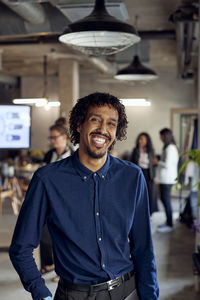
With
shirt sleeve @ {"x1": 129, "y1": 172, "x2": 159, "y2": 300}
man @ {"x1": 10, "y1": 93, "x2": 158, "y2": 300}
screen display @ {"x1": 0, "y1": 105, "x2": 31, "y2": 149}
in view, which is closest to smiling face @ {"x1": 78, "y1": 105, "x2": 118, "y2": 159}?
man @ {"x1": 10, "y1": 93, "x2": 158, "y2": 300}

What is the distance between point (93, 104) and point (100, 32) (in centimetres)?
117

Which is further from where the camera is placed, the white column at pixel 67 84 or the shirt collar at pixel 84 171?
the white column at pixel 67 84

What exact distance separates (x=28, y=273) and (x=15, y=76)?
12978 millimetres

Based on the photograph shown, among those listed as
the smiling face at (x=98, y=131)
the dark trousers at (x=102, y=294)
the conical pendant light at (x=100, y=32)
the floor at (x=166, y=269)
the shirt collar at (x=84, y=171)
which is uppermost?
the conical pendant light at (x=100, y=32)

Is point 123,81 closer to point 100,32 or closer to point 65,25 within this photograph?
point 65,25

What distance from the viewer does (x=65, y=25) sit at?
18.3ft

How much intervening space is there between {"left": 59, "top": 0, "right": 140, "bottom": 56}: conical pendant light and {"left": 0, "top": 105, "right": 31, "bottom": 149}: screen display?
7.05ft

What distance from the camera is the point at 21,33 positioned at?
5898mm

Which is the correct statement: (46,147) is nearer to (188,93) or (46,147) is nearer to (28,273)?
(188,93)

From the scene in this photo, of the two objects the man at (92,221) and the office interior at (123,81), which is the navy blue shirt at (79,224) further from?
the office interior at (123,81)

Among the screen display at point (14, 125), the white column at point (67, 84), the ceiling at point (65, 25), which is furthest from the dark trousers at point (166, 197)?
the white column at point (67, 84)

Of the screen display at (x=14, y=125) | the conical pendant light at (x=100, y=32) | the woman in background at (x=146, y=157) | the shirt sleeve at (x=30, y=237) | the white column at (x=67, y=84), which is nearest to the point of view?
the shirt sleeve at (x=30, y=237)

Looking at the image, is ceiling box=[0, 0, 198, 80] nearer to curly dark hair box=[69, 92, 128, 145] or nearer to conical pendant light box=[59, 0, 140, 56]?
conical pendant light box=[59, 0, 140, 56]

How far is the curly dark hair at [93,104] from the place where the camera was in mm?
1770
